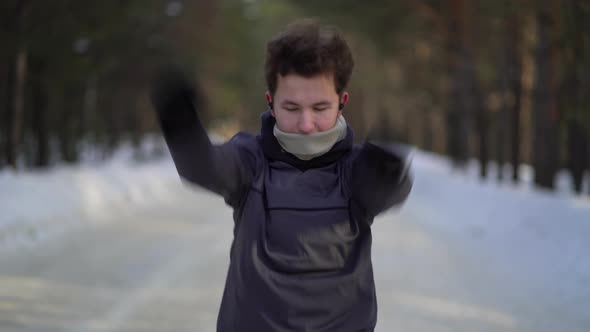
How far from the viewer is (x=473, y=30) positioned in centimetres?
2584

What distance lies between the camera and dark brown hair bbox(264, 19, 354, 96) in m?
2.41

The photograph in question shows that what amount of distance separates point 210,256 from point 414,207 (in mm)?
9811

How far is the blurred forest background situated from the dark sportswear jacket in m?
0.19

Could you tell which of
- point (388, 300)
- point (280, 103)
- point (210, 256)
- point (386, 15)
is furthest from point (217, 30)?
point (280, 103)

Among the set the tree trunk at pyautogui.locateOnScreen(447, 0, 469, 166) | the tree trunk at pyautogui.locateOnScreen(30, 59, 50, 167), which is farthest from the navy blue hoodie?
the tree trunk at pyautogui.locateOnScreen(447, 0, 469, 166)

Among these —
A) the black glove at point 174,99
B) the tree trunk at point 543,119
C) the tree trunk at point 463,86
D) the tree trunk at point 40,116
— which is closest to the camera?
the black glove at point 174,99

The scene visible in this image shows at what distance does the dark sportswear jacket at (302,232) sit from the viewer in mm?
2432

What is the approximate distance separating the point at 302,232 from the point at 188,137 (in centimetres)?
47

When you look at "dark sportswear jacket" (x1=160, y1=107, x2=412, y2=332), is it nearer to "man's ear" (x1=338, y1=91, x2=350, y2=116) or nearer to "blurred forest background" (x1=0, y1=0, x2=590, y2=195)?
"man's ear" (x1=338, y1=91, x2=350, y2=116)

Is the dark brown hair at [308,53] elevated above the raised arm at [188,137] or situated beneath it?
elevated above

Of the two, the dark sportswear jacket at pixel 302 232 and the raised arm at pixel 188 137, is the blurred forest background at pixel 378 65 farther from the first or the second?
the raised arm at pixel 188 137

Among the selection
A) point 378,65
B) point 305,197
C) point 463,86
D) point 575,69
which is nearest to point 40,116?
point 463,86

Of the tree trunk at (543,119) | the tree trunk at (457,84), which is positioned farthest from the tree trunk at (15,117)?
the tree trunk at (457,84)

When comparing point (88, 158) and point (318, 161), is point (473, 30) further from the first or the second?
point (318, 161)
